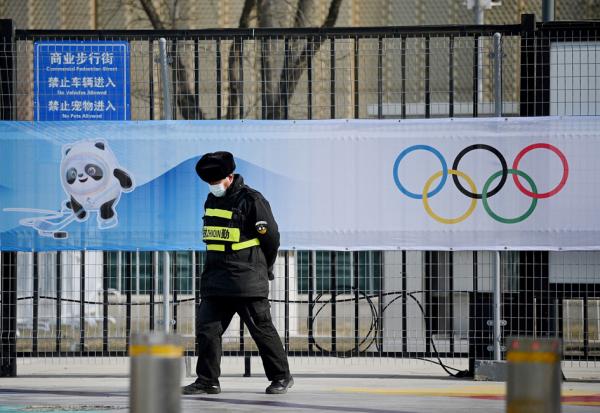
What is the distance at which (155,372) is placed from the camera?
19.8 ft

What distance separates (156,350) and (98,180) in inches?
215

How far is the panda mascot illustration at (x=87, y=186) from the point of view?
11273 millimetres

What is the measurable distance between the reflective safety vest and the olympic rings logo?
6.97 feet

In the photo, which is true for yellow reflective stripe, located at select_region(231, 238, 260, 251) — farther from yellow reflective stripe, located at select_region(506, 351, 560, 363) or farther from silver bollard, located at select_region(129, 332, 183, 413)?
yellow reflective stripe, located at select_region(506, 351, 560, 363)

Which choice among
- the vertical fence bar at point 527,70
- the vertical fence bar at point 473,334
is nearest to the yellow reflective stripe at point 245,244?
the vertical fence bar at point 473,334

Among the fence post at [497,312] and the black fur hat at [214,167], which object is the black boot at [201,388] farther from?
the fence post at [497,312]

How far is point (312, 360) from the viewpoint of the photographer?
13156mm

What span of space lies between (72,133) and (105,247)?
3.56 ft

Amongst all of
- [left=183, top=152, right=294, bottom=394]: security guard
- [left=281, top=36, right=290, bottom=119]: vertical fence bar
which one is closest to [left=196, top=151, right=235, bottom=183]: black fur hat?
[left=183, top=152, right=294, bottom=394]: security guard

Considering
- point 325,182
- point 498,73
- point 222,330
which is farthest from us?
point 325,182

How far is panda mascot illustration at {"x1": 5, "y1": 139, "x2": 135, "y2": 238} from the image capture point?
11.3 m

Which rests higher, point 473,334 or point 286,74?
point 286,74

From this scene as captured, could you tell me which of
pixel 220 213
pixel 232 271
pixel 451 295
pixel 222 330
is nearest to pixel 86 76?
pixel 220 213

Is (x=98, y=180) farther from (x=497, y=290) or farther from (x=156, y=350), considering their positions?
(x=156, y=350)
